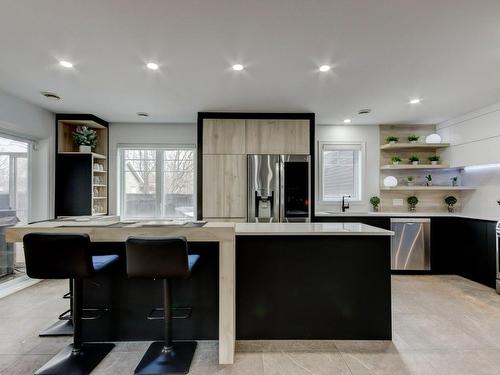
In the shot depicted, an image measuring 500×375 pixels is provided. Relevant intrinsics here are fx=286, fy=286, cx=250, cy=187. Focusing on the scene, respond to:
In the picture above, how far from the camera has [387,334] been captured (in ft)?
7.99

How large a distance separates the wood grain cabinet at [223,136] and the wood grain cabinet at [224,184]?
0.11 metres

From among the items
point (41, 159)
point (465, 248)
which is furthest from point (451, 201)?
point (41, 159)

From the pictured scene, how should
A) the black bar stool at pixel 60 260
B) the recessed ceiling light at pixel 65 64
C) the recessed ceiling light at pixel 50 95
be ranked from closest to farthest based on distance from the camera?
1. the black bar stool at pixel 60 260
2. the recessed ceiling light at pixel 65 64
3. the recessed ceiling light at pixel 50 95

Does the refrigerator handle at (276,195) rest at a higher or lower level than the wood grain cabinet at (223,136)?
lower

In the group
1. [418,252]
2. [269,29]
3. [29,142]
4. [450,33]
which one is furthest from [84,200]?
[418,252]

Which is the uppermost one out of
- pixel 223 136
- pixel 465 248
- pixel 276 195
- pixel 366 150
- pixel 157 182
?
pixel 223 136

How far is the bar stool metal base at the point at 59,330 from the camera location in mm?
2539

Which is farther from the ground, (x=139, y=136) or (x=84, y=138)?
(x=139, y=136)

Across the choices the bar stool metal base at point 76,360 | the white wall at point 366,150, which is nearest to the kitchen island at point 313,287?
the bar stool metal base at point 76,360

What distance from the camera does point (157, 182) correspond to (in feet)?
17.2

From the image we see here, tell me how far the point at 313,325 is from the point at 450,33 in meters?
2.56

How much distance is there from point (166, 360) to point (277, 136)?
3257 mm

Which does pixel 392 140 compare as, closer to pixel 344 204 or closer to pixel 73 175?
pixel 344 204

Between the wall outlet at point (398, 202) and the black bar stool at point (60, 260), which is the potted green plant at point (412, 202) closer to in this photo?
the wall outlet at point (398, 202)
